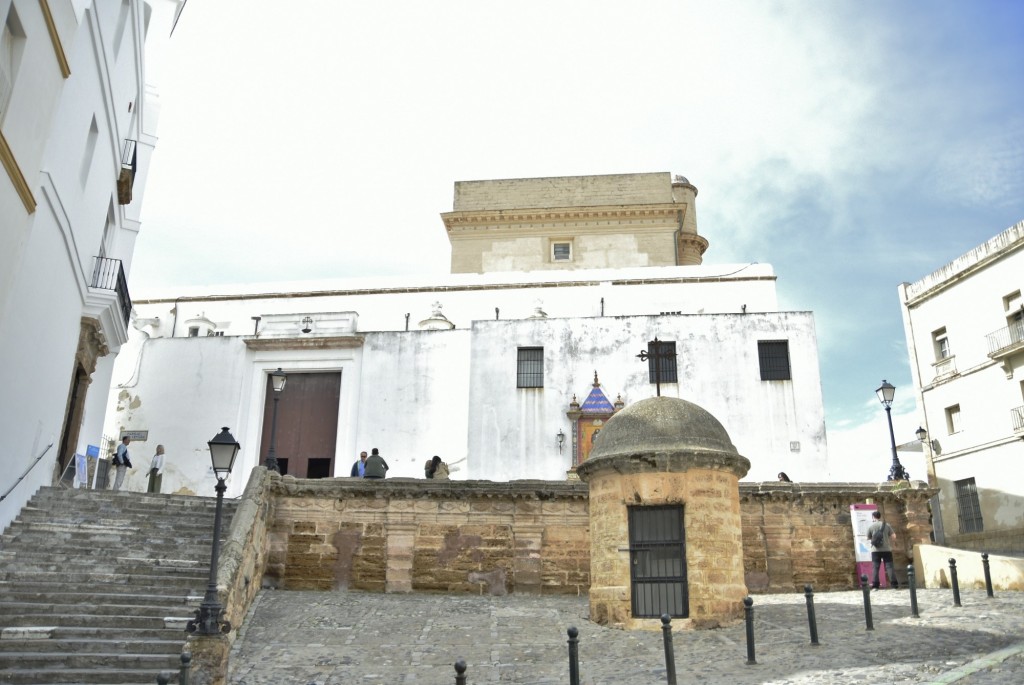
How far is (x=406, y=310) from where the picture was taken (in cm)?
2550

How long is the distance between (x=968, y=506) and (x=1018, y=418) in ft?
11.3

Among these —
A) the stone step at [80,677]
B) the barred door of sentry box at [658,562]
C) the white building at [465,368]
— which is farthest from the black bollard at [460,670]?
the white building at [465,368]

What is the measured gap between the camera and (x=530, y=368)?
21938 mm

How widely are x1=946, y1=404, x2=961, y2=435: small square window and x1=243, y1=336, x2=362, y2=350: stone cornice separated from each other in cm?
1816

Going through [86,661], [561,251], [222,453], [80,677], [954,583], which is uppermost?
[561,251]

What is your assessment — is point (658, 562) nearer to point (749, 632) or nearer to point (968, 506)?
point (749, 632)

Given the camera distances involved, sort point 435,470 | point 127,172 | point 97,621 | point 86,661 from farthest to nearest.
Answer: point 435,470 < point 127,172 < point 97,621 < point 86,661

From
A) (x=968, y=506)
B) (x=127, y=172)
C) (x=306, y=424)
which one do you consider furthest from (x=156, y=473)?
(x=968, y=506)

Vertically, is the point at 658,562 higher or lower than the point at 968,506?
lower

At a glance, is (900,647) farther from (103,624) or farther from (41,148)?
(41,148)

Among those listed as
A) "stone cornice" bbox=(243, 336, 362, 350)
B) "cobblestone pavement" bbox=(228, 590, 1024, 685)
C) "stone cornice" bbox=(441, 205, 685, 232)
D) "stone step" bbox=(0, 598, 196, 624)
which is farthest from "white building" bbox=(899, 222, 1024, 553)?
"stone step" bbox=(0, 598, 196, 624)

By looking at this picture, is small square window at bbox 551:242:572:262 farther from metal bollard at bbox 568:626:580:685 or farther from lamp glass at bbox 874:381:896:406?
metal bollard at bbox 568:626:580:685

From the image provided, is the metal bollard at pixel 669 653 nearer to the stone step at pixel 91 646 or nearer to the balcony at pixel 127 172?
the stone step at pixel 91 646

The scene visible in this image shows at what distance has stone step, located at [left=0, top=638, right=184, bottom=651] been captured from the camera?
882cm
